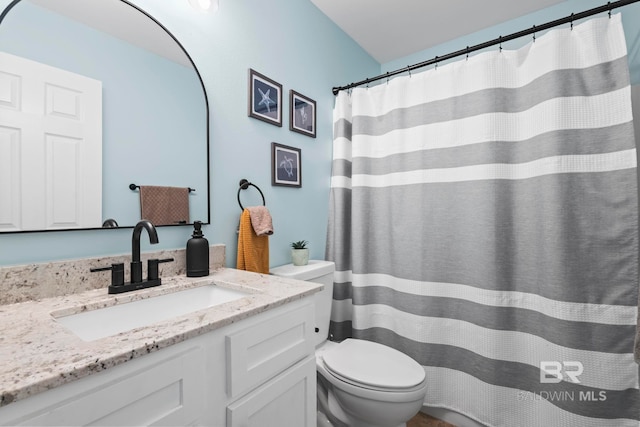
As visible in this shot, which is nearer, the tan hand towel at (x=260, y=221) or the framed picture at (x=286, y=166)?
the tan hand towel at (x=260, y=221)

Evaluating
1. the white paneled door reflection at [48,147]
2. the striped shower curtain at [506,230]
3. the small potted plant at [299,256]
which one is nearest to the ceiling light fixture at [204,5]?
the white paneled door reflection at [48,147]

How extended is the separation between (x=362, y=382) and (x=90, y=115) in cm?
139

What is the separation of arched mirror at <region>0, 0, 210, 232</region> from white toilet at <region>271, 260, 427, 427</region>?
756 millimetres

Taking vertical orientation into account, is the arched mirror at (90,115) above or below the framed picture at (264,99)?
below

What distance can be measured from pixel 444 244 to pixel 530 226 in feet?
1.34

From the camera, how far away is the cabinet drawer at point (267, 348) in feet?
2.46

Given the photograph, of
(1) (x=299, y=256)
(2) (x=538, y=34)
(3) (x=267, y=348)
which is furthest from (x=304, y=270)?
(2) (x=538, y=34)

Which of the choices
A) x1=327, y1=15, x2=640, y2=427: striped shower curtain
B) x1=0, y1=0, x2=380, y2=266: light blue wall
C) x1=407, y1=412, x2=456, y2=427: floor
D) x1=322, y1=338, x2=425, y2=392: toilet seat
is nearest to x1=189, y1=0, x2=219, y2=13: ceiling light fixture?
x1=0, y1=0, x2=380, y2=266: light blue wall

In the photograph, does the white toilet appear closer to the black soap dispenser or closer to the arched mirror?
the black soap dispenser

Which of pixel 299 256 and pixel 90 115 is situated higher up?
pixel 90 115

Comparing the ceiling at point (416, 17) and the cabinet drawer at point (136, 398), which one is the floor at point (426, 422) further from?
the ceiling at point (416, 17)

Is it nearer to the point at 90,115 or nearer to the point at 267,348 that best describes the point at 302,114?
the point at 90,115

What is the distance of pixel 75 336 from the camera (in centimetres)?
62

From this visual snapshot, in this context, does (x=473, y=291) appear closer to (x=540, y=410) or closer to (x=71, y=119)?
(x=540, y=410)
